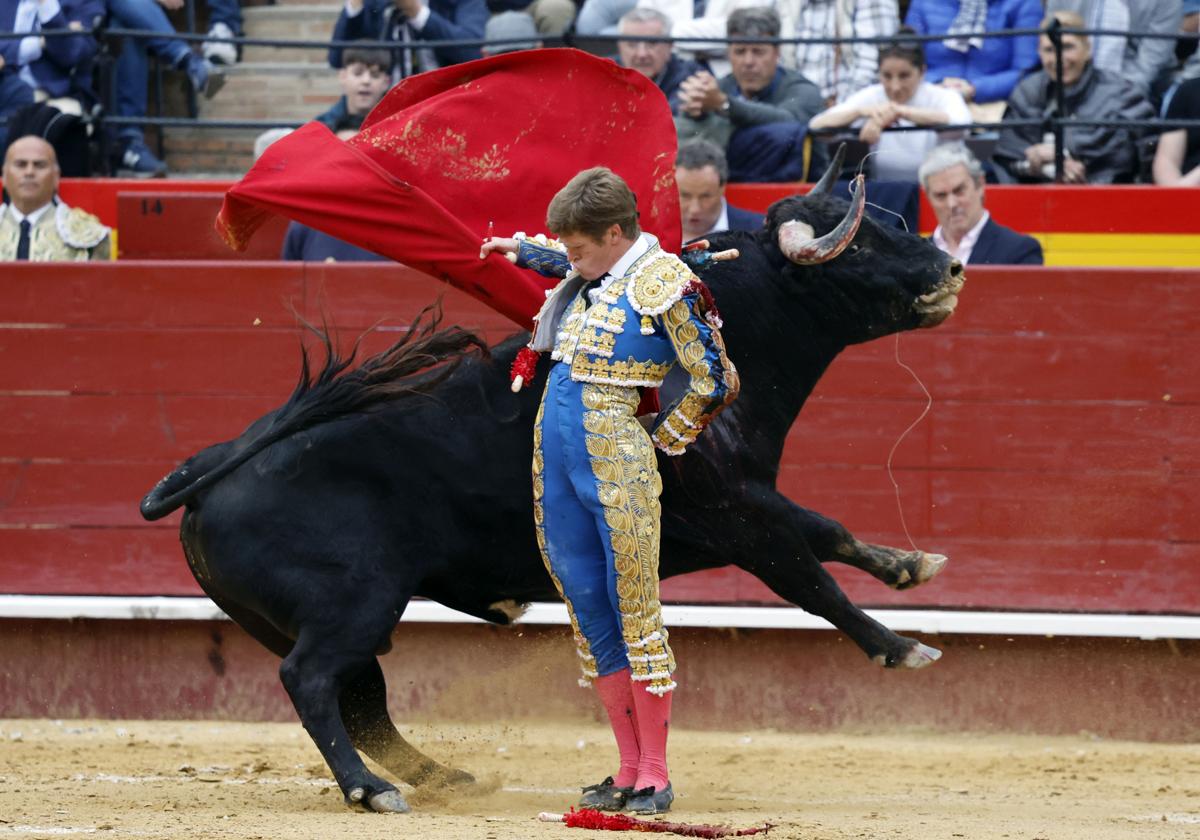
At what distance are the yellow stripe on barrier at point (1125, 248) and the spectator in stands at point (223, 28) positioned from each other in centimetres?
408

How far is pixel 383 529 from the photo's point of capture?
181 inches

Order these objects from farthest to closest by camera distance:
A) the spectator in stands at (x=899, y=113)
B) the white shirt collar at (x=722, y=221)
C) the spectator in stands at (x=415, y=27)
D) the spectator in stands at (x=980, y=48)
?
the spectator in stands at (x=415, y=27), the spectator in stands at (x=980, y=48), the spectator in stands at (x=899, y=113), the white shirt collar at (x=722, y=221)

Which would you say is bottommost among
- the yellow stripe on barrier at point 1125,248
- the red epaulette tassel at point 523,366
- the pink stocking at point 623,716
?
the pink stocking at point 623,716

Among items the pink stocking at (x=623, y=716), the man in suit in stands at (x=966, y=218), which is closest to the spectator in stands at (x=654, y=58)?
→ the man in suit in stands at (x=966, y=218)

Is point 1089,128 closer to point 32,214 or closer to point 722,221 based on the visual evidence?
point 722,221

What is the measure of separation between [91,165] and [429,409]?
140 inches

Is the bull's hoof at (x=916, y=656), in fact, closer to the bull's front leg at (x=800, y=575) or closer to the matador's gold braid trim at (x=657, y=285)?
the bull's front leg at (x=800, y=575)

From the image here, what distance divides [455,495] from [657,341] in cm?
70

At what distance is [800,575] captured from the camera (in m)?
4.57

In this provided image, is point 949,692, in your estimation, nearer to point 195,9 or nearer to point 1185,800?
point 1185,800

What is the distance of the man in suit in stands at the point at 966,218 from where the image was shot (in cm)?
639

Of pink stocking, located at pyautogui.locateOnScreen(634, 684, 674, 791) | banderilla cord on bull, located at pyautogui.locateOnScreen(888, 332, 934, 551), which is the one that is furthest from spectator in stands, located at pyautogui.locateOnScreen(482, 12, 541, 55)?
pink stocking, located at pyautogui.locateOnScreen(634, 684, 674, 791)

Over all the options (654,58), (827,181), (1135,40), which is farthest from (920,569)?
(1135,40)


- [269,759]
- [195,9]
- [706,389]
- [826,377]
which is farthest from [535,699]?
[195,9]
